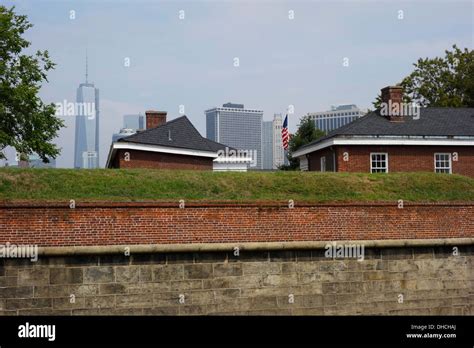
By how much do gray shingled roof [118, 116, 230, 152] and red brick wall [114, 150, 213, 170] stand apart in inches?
21.7

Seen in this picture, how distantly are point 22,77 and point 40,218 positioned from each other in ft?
61.3

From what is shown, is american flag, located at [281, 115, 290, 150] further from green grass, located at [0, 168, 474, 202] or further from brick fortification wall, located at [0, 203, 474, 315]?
brick fortification wall, located at [0, 203, 474, 315]

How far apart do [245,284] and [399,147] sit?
52.6ft

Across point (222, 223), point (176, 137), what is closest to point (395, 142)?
point (176, 137)

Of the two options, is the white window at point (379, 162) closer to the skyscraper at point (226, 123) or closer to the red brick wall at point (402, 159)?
the red brick wall at point (402, 159)

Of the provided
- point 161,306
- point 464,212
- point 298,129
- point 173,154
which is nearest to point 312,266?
point 161,306

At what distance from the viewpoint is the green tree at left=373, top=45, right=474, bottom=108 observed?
43.7 m

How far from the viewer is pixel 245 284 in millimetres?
14609

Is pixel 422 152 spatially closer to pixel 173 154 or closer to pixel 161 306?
pixel 173 154

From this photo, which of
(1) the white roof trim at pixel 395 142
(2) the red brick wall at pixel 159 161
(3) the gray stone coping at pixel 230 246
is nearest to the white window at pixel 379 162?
(1) the white roof trim at pixel 395 142

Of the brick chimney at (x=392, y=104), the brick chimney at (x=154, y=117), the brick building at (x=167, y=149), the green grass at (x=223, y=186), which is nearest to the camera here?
the green grass at (x=223, y=186)

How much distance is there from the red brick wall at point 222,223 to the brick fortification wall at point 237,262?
26 mm

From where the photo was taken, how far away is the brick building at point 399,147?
2791 centimetres

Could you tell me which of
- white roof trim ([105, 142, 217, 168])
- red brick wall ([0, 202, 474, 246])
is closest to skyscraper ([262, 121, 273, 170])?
white roof trim ([105, 142, 217, 168])
